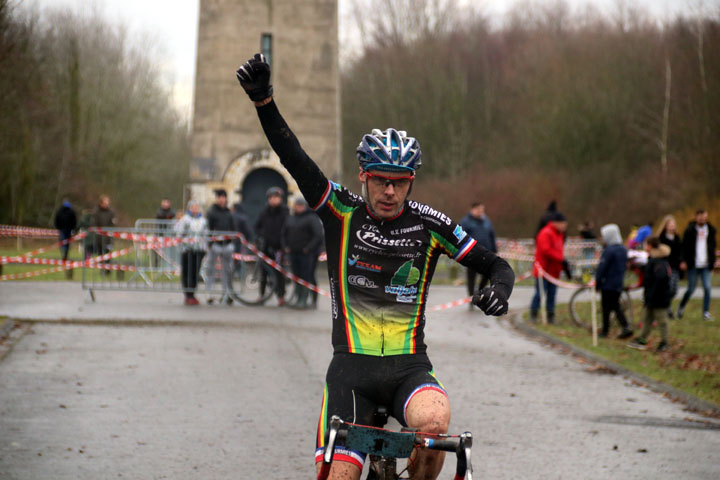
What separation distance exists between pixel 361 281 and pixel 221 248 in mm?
14257

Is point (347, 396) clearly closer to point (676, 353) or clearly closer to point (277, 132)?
point (277, 132)

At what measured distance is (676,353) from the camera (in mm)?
13969

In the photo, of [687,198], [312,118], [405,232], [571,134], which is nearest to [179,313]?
[405,232]

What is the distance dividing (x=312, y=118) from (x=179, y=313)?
1686cm

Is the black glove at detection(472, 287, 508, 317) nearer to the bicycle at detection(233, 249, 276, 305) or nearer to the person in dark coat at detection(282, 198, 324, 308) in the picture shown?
the person in dark coat at detection(282, 198, 324, 308)

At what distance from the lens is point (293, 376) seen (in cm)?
1080

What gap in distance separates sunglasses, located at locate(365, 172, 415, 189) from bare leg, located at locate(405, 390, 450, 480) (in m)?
0.96

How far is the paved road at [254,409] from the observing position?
7074mm

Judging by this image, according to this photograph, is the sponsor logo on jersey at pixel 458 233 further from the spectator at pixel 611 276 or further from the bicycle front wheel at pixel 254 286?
the bicycle front wheel at pixel 254 286

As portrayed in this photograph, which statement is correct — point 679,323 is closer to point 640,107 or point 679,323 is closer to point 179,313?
point 179,313

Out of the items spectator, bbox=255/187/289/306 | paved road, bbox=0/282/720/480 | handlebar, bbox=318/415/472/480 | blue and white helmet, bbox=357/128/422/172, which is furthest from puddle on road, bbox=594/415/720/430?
spectator, bbox=255/187/289/306

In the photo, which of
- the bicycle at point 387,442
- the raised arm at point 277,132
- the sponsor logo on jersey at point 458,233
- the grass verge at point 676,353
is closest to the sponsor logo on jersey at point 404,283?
the sponsor logo on jersey at point 458,233

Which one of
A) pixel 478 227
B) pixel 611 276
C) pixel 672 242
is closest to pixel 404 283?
pixel 611 276

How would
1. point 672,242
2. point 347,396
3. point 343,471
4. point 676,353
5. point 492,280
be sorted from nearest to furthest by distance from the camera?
point 343,471 < point 347,396 < point 492,280 < point 676,353 < point 672,242
